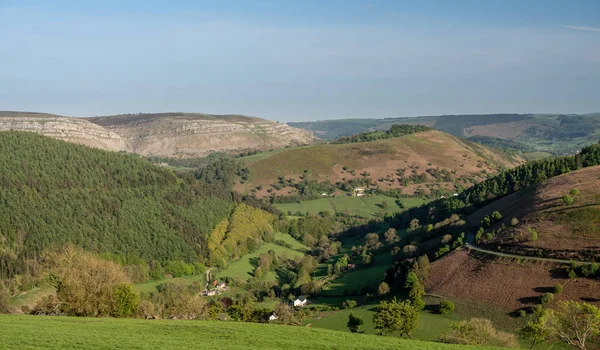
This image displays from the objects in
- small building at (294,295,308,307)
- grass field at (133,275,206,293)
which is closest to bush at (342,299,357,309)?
small building at (294,295,308,307)

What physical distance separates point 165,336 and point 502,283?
58.7 meters

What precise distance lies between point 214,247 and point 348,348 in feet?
345

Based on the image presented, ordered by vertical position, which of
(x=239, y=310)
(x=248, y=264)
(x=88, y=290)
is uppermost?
(x=88, y=290)

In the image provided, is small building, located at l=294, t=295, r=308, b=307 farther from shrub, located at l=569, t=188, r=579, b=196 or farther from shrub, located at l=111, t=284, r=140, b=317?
shrub, located at l=569, t=188, r=579, b=196

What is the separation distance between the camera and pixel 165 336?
148 feet

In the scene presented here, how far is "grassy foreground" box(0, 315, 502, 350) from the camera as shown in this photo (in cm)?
4022

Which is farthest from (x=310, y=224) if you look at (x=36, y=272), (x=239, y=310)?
(x=239, y=310)

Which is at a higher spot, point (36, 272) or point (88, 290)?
point (88, 290)

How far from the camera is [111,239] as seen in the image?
132 meters

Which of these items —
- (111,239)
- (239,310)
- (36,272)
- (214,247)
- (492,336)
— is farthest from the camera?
(214,247)

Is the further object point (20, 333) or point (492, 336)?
point (492, 336)

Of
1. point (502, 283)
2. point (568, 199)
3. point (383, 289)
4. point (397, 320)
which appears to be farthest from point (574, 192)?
point (397, 320)

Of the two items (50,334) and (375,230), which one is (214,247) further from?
(50,334)

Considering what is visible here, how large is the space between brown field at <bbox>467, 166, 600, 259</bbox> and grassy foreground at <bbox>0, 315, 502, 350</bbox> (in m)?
49.8
